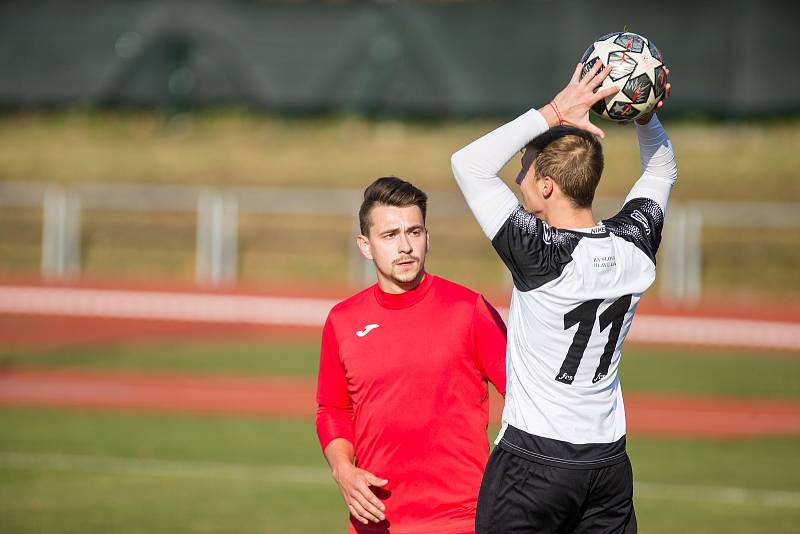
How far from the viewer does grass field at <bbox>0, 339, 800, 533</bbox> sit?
28.0 feet

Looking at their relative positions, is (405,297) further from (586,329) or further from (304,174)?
(304,174)

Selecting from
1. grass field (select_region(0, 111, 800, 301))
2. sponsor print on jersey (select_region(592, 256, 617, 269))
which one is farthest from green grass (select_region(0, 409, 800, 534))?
grass field (select_region(0, 111, 800, 301))

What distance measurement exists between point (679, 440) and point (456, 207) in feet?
42.7

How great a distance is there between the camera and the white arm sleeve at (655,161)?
4.37 m

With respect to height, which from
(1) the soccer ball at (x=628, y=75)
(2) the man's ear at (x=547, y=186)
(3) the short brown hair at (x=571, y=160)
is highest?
(1) the soccer ball at (x=628, y=75)

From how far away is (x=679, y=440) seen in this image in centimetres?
1193

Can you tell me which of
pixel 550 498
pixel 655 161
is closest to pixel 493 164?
pixel 655 161

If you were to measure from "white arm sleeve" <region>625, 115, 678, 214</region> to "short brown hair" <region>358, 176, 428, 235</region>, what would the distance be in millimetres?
804

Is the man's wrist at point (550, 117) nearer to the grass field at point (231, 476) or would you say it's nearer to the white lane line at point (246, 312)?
the grass field at point (231, 476)

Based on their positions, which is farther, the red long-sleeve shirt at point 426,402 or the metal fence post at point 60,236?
the metal fence post at point 60,236

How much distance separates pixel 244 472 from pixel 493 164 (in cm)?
699

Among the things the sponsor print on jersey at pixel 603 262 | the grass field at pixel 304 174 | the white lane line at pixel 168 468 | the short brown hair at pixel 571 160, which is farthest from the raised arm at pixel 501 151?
the grass field at pixel 304 174

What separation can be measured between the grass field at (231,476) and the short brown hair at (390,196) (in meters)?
4.24

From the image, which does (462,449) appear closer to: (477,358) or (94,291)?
(477,358)
